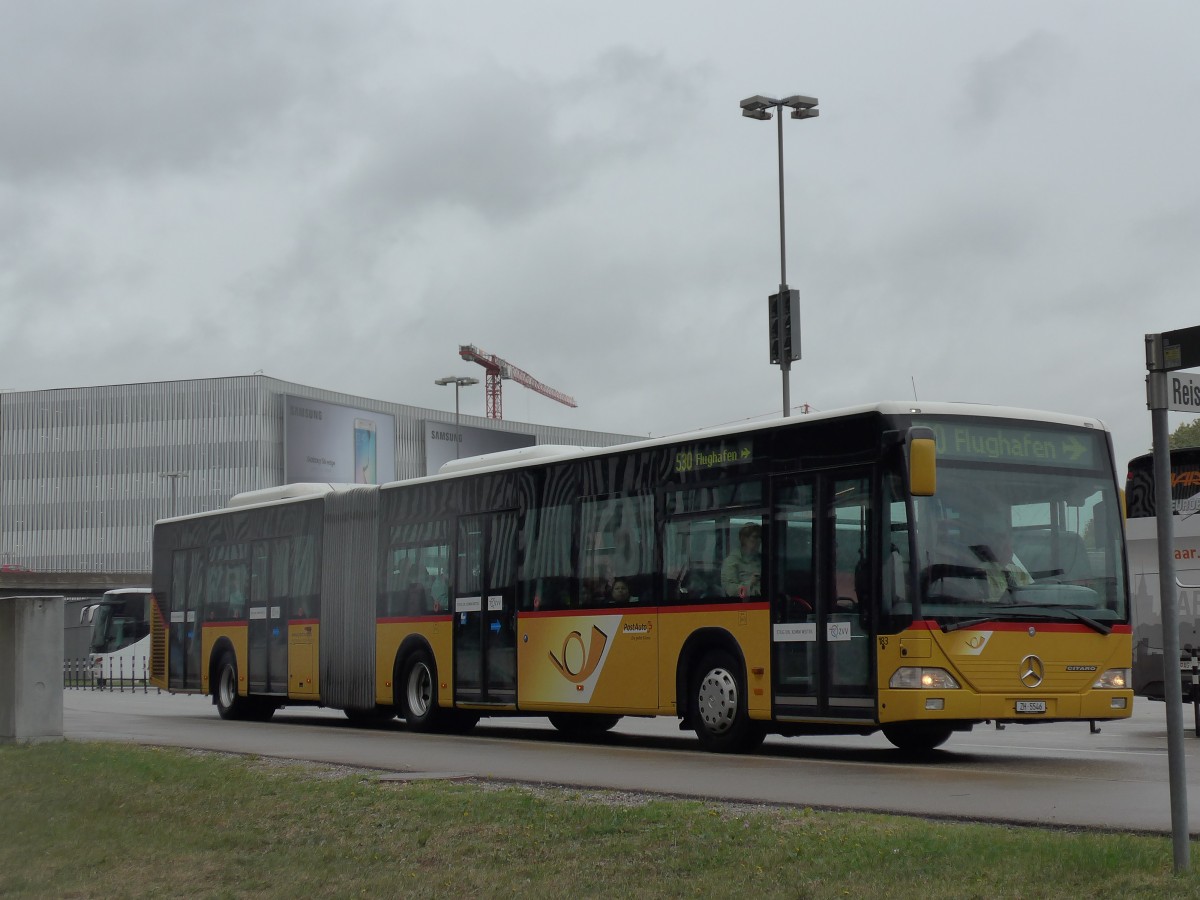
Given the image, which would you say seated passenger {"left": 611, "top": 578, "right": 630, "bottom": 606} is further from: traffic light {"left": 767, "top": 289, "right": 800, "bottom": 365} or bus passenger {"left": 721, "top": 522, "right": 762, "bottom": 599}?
traffic light {"left": 767, "top": 289, "right": 800, "bottom": 365}

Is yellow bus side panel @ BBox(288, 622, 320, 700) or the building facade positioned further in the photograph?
the building facade

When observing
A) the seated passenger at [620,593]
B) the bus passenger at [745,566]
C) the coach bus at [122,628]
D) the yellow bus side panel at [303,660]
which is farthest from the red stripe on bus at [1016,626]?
the coach bus at [122,628]

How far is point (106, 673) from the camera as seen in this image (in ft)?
182

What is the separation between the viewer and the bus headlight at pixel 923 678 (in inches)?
581


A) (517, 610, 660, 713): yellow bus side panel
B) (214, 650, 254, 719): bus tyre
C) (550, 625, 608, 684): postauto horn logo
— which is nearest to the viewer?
(517, 610, 660, 713): yellow bus side panel

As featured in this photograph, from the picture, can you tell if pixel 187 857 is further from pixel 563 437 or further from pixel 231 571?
pixel 563 437

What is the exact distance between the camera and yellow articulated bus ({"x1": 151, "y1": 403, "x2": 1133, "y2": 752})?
593 inches

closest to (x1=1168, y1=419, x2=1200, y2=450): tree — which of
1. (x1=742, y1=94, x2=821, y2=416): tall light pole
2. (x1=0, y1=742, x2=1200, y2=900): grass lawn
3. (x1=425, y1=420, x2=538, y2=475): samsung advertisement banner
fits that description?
(x1=425, y1=420, x2=538, y2=475): samsung advertisement banner

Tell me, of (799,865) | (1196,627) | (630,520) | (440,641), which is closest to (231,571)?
(440,641)

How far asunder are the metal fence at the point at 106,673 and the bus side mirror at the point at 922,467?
4301cm

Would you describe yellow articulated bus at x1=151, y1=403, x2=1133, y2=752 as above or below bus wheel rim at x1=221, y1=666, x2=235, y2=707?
above

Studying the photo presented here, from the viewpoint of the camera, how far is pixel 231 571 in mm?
27188

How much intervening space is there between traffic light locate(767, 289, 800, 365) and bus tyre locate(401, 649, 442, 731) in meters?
9.31

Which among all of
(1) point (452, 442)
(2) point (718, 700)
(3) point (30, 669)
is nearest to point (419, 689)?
(3) point (30, 669)
